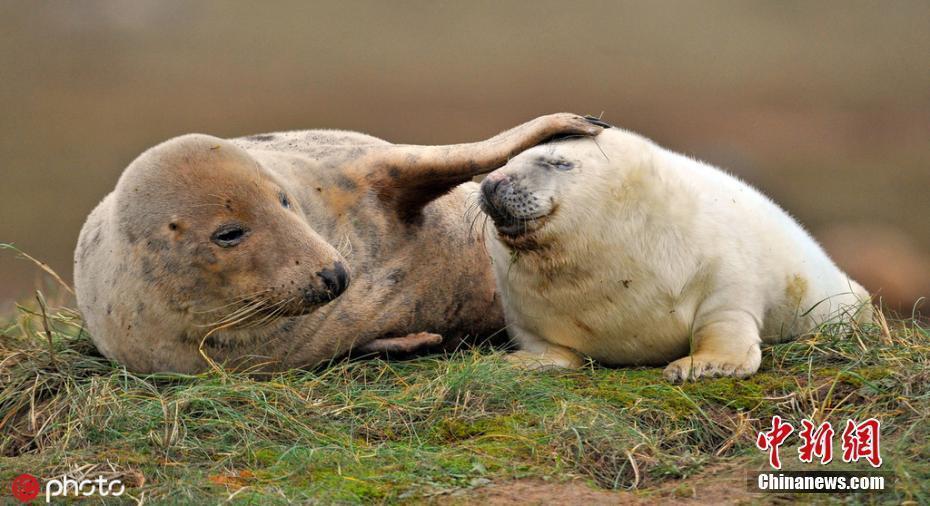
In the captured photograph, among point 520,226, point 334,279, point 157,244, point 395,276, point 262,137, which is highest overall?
point 262,137

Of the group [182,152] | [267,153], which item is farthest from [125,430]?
[267,153]

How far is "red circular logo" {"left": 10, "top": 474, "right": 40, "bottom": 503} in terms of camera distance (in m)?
4.62

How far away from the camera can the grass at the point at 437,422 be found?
4.72m

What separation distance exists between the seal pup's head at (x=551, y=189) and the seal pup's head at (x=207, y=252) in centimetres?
92

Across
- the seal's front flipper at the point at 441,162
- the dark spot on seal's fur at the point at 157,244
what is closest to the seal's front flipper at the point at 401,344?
the seal's front flipper at the point at 441,162

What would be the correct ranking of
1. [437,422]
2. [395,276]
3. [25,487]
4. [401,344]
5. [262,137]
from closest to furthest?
[25,487] → [437,422] → [401,344] → [395,276] → [262,137]

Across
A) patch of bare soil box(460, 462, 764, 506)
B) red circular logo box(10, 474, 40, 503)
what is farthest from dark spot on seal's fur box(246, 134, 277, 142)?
patch of bare soil box(460, 462, 764, 506)

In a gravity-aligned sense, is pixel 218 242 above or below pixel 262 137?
below

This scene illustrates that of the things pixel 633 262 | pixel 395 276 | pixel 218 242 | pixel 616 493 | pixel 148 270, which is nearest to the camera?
pixel 616 493

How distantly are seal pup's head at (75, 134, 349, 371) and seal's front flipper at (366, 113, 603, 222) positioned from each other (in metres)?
0.89

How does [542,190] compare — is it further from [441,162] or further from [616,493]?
[616,493]

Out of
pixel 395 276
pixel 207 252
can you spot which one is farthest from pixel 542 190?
pixel 207 252

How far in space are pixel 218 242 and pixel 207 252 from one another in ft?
0.24

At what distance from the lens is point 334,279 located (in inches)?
223
